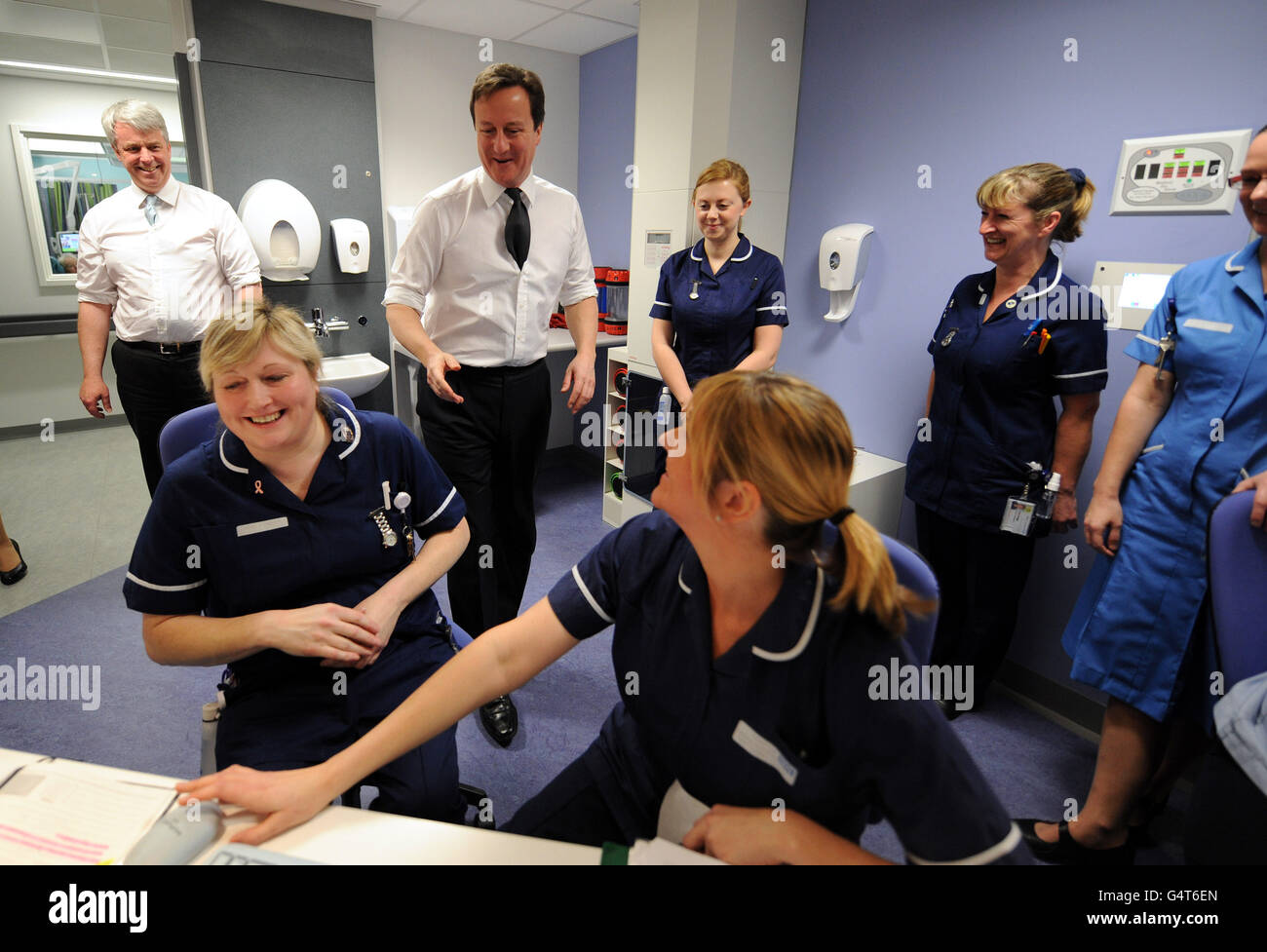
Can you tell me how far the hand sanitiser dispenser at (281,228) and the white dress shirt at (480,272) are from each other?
141cm

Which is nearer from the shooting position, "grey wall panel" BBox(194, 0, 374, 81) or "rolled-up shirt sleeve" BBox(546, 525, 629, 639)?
"rolled-up shirt sleeve" BBox(546, 525, 629, 639)

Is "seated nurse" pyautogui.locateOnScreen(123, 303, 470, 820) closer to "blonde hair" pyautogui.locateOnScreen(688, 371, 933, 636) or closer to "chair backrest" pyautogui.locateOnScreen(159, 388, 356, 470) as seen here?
"chair backrest" pyautogui.locateOnScreen(159, 388, 356, 470)

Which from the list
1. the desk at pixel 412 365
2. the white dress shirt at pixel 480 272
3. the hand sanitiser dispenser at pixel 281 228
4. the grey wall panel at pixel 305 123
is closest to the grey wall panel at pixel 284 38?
the grey wall panel at pixel 305 123

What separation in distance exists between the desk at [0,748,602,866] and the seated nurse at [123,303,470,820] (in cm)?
32

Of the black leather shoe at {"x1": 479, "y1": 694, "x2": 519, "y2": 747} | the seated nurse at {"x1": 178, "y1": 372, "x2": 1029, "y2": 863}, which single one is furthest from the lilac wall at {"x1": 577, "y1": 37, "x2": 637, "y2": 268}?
the seated nurse at {"x1": 178, "y1": 372, "x2": 1029, "y2": 863}

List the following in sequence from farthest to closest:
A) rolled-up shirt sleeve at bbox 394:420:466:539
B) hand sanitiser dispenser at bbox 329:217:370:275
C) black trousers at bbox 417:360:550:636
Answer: hand sanitiser dispenser at bbox 329:217:370:275 < black trousers at bbox 417:360:550:636 < rolled-up shirt sleeve at bbox 394:420:466:539

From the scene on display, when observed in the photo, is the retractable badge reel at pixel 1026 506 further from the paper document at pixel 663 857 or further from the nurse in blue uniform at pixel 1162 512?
the paper document at pixel 663 857

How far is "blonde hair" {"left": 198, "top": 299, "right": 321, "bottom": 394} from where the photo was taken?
1.20 metres

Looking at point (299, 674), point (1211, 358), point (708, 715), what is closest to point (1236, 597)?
point (1211, 358)

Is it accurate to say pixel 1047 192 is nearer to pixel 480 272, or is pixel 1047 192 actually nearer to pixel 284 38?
pixel 480 272

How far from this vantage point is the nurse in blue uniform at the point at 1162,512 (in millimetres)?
1485
